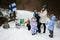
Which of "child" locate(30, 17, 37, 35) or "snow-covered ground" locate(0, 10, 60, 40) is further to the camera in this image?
"child" locate(30, 17, 37, 35)

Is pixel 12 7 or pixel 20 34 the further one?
pixel 12 7

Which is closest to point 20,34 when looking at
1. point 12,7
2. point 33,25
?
point 33,25

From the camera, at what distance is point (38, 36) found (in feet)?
46.9

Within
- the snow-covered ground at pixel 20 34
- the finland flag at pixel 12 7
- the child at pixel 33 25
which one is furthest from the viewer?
the finland flag at pixel 12 7

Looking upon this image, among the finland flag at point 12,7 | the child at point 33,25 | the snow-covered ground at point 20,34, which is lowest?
the snow-covered ground at point 20,34

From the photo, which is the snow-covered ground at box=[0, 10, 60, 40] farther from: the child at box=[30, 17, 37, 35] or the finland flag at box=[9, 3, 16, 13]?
the finland flag at box=[9, 3, 16, 13]

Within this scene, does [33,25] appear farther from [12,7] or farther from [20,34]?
[12,7]

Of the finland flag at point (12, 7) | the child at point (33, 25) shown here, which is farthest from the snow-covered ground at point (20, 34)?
the finland flag at point (12, 7)

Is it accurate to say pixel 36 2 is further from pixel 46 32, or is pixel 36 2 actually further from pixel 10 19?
pixel 46 32

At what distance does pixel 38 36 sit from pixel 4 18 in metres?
4.43

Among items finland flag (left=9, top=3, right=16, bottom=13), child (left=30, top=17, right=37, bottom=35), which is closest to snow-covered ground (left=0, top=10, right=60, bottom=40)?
child (left=30, top=17, right=37, bottom=35)

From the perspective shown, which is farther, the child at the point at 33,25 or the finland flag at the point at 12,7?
the finland flag at the point at 12,7

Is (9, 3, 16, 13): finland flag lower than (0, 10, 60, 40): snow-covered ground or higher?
higher

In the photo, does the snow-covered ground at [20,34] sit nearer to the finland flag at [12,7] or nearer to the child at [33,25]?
the child at [33,25]
